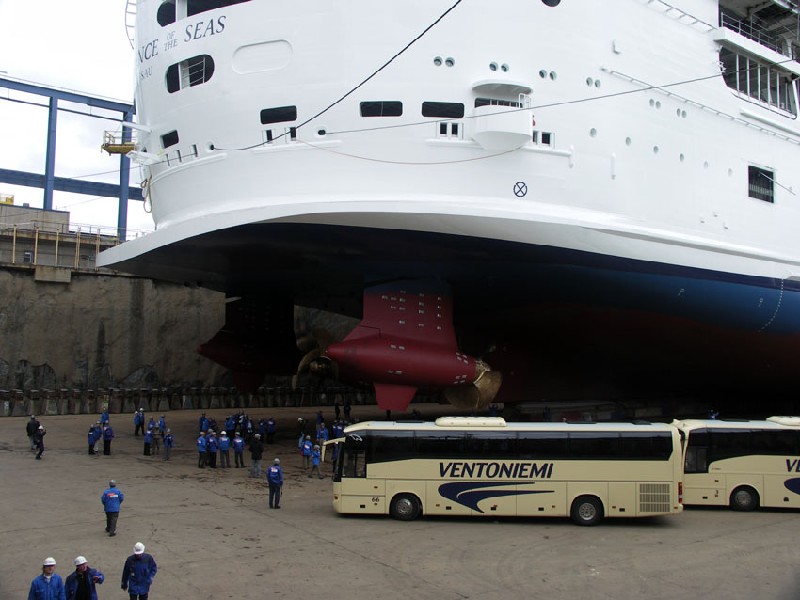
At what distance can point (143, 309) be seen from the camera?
30547mm

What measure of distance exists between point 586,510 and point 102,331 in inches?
920

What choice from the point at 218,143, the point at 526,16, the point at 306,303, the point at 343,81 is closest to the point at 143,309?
the point at 306,303

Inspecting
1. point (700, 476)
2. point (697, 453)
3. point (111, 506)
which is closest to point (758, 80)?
point (697, 453)

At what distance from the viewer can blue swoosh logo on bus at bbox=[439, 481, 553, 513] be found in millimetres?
11578

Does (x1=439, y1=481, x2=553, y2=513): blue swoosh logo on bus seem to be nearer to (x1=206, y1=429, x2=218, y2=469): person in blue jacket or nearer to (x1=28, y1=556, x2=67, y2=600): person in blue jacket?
(x1=206, y1=429, x2=218, y2=469): person in blue jacket

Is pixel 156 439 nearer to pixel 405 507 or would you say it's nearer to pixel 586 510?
pixel 405 507

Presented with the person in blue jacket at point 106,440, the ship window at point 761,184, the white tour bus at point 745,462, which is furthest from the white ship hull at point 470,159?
the white tour bus at point 745,462

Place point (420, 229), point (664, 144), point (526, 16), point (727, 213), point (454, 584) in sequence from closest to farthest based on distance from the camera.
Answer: point (454, 584), point (420, 229), point (526, 16), point (664, 144), point (727, 213)

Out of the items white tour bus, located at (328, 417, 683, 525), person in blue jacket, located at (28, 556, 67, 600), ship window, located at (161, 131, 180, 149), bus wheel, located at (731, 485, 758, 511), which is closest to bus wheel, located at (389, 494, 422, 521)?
white tour bus, located at (328, 417, 683, 525)

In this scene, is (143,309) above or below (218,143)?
below

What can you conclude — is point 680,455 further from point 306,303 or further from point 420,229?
point 306,303

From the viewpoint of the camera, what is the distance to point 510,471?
11.6 metres

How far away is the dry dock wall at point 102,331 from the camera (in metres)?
27.6

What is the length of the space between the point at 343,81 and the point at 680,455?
9.98 metres
